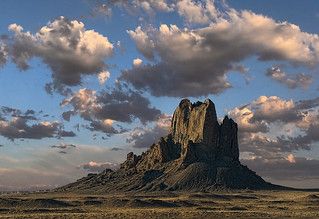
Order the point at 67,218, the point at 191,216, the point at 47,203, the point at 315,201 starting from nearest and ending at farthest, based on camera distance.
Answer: the point at 67,218 < the point at 191,216 < the point at 47,203 < the point at 315,201

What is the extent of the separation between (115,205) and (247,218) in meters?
61.2

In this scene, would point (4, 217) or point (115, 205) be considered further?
point (115, 205)

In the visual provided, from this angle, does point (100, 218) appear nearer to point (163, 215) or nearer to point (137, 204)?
point (163, 215)

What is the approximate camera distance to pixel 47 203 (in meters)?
160

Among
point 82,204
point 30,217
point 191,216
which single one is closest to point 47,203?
point 82,204

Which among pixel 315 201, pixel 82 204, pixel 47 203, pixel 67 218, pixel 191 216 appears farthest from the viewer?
pixel 315 201

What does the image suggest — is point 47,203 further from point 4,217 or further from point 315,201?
point 315,201

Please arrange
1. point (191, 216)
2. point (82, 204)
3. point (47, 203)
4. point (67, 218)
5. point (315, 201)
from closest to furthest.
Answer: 1. point (67, 218)
2. point (191, 216)
3. point (47, 203)
4. point (82, 204)
5. point (315, 201)

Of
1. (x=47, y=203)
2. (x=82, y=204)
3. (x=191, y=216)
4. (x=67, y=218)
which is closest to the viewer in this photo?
(x=67, y=218)

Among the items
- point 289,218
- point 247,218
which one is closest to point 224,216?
point 247,218

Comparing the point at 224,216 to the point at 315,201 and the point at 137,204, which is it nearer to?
the point at 137,204

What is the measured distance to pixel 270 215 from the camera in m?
121

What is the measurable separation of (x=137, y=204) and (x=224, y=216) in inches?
1839

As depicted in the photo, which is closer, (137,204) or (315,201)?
(137,204)
